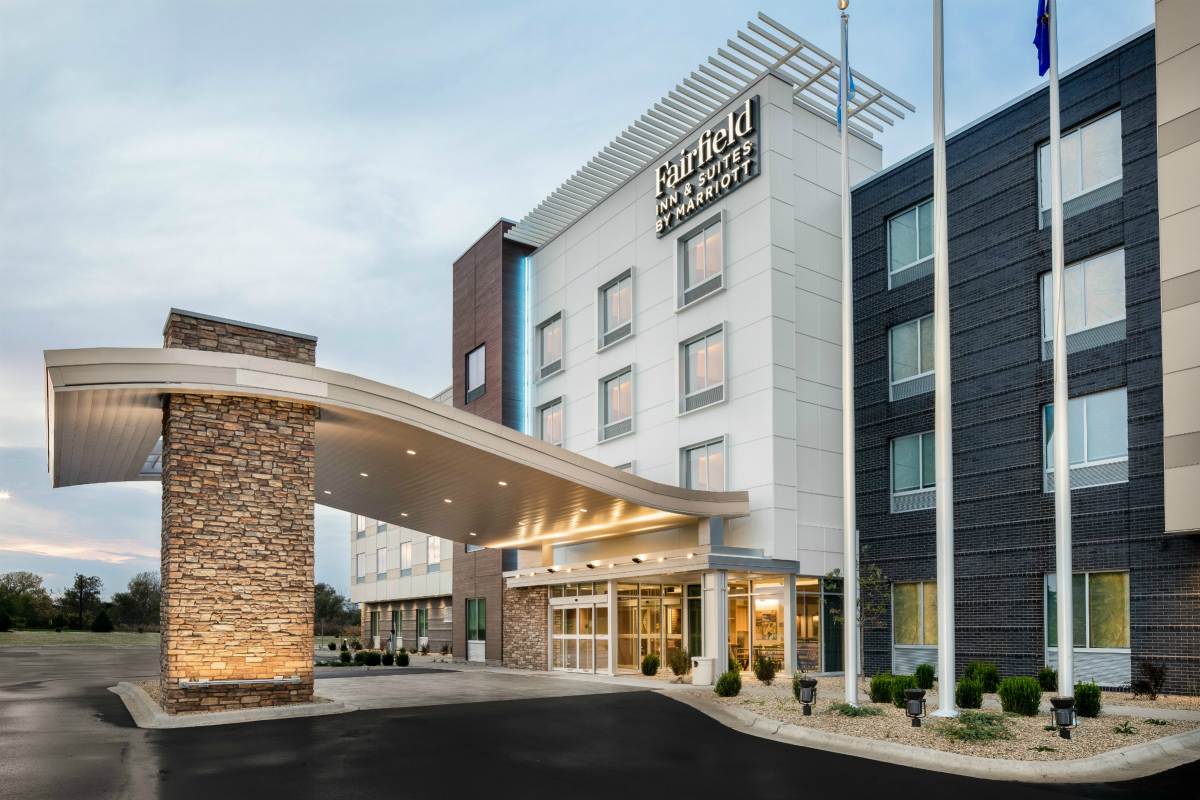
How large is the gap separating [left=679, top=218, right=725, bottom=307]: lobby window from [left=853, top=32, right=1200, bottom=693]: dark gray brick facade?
13.7 ft

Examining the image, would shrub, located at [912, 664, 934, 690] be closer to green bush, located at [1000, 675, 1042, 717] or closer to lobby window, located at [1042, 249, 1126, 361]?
green bush, located at [1000, 675, 1042, 717]

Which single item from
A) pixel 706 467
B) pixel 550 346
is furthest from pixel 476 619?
pixel 706 467

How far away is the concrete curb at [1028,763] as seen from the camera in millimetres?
11344

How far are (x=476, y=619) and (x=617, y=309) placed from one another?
609 inches

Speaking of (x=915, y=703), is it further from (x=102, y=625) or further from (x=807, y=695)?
(x=102, y=625)

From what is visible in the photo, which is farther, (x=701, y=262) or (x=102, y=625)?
(x=102, y=625)

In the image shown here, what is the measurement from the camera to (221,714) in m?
16.0

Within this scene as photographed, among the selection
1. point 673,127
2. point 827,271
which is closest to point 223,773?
point 827,271

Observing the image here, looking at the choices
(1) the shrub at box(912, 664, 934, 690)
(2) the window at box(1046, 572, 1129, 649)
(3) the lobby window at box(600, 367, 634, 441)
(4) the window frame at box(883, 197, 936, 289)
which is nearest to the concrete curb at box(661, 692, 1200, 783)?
(1) the shrub at box(912, 664, 934, 690)

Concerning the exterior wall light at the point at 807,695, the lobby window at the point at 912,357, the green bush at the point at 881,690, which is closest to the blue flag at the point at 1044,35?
the lobby window at the point at 912,357

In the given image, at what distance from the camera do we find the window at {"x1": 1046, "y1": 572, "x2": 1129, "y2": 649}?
67.4 ft

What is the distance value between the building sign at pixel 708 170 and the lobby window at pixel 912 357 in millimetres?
6227

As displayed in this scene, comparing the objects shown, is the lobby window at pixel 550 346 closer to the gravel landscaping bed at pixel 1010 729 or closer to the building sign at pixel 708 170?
the building sign at pixel 708 170

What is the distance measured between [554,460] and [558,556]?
13741mm
